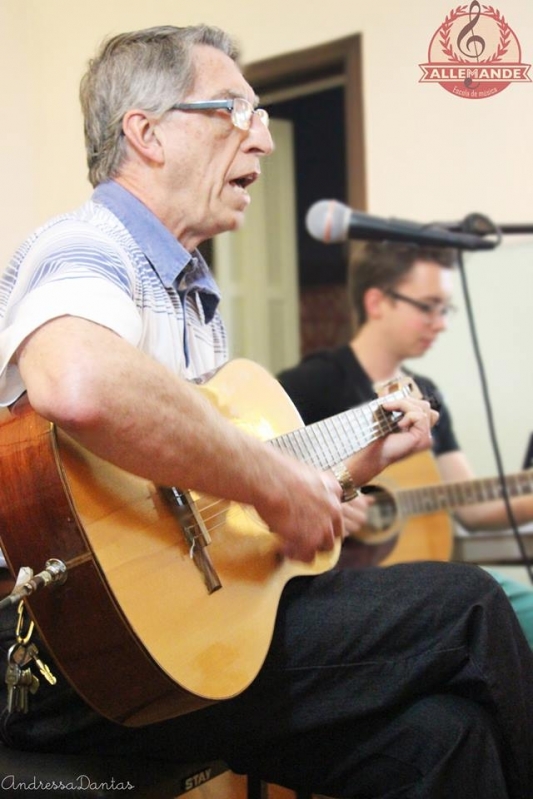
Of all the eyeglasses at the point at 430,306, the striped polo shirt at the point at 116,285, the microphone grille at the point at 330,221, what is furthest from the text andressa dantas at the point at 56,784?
the eyeglasses at the point at 430,306

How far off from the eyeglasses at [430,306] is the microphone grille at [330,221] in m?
0.76

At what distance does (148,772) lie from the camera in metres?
0.94

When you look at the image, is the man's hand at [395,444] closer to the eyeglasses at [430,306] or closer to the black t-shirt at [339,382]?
the black t-shirt at [339,382]

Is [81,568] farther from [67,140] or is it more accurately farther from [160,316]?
[67,140]

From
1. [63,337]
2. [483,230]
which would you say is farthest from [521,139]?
[63,337]

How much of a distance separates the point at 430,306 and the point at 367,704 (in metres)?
1.44

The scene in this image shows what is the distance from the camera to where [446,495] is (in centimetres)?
221

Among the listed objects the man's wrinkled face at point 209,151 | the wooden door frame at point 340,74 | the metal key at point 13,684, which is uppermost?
the wooden door frame at point 340,74

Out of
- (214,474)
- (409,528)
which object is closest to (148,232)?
(214,474)

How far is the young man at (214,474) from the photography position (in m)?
0.84

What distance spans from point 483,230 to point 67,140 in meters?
0.71

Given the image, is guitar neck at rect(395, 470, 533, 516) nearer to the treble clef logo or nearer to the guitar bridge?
the treble clef logo

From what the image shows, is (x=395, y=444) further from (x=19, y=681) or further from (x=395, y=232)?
(x=19, y=681)

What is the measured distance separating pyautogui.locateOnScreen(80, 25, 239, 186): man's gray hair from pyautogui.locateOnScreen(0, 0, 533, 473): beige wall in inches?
9.0
